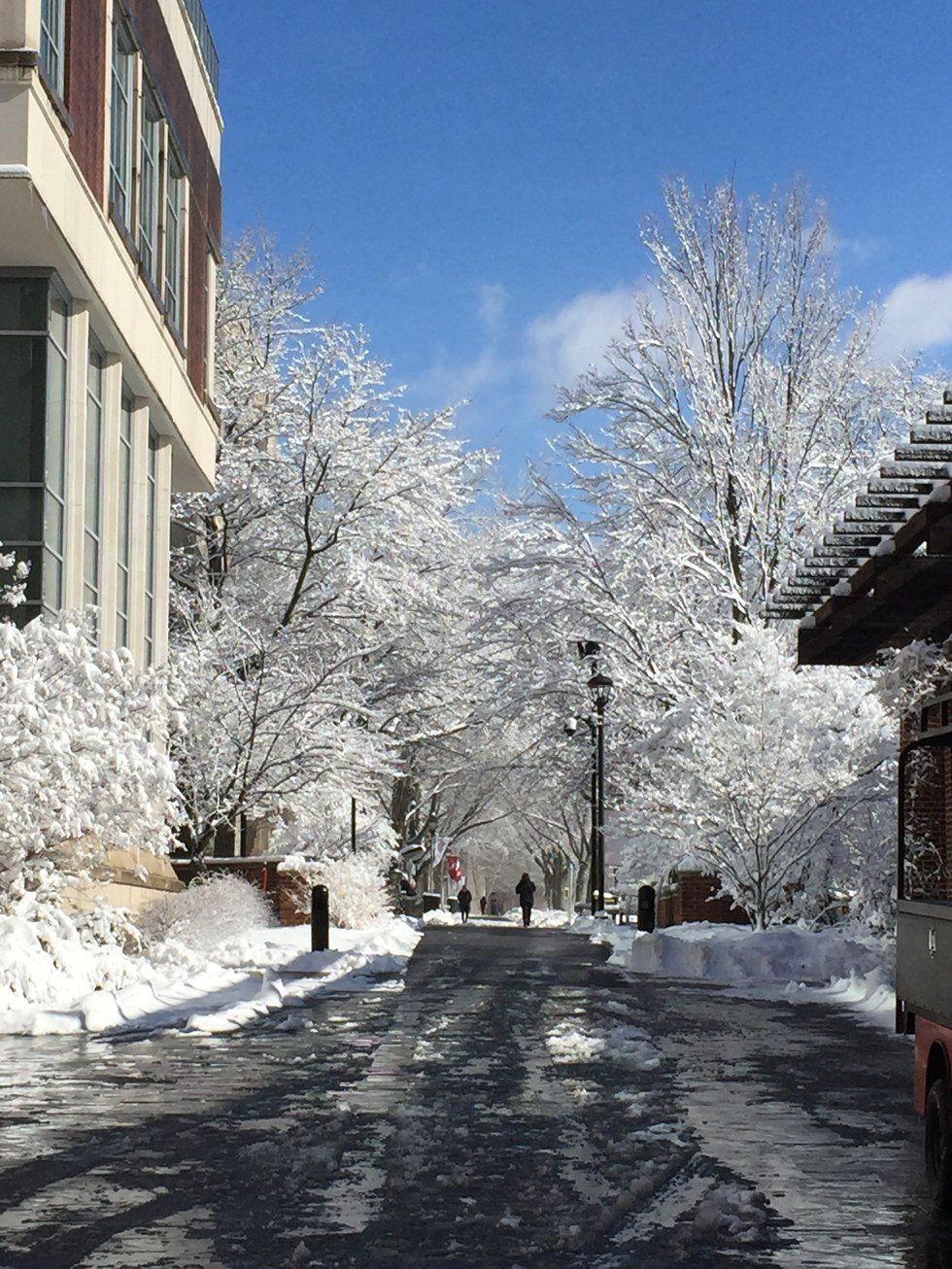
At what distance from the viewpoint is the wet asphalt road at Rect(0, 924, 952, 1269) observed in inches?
290

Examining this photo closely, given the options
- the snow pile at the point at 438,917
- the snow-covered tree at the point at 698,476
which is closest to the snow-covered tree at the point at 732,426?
the snow-covered tree at the point at 698,476

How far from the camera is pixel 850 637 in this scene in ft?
62.5

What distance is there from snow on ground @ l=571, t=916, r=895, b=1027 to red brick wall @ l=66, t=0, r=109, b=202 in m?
14.1

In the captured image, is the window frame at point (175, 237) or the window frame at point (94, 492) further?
the window frame at point (175, 237)

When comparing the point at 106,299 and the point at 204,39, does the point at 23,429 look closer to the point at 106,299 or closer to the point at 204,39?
the point at 106,299

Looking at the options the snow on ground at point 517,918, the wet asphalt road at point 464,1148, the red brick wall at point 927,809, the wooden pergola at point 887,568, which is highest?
the wooden pergola at point 887,568

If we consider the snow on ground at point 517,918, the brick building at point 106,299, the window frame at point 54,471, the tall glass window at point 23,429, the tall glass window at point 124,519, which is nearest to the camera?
the brick building at point 106,299

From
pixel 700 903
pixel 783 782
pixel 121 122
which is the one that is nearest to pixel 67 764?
pixel 783 782

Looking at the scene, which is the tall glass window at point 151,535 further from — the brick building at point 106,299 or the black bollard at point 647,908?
the black bollard at point 647,908

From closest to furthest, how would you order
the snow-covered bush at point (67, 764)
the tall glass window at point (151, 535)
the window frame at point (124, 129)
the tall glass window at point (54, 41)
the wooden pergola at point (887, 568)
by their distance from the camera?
the wooden pergola at point (887, 568), the snow-covered bush at point (67, 764), the tall glass window at point (54, 41), the window frame at point (124, 129), the tall glass window at point (151, 535)

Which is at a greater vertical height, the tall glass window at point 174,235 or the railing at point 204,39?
the railing at point 204,39

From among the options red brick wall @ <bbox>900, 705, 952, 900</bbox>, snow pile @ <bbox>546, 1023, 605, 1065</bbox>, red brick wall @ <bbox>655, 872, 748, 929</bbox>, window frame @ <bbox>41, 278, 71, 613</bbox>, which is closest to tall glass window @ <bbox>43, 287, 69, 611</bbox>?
window frame @ <bbox>41, 278, 71, 613</bbox>

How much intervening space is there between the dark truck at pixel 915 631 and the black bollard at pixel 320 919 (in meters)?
9.54

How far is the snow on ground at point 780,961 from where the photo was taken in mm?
23922
